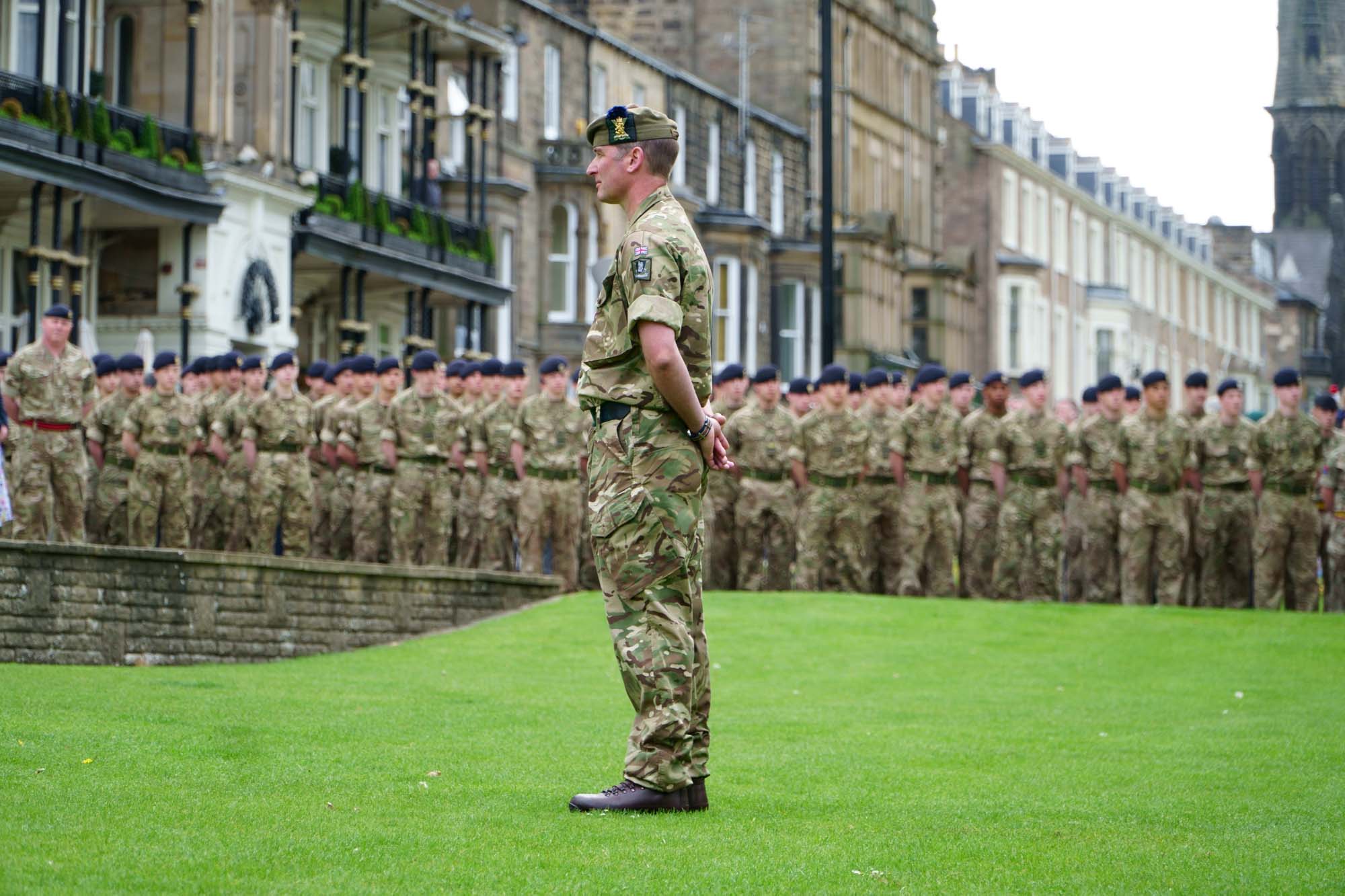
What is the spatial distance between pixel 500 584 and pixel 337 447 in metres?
3.74

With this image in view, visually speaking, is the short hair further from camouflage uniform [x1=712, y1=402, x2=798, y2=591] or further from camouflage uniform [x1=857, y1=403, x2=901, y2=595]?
camouflage uniform [x1=857, y1=403, x2=901, y2=595]

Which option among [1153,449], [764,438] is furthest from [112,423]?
[1153,449]

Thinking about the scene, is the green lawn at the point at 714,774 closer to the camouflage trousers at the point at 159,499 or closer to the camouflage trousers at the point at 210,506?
the camouflage trousers at the point at 159,499

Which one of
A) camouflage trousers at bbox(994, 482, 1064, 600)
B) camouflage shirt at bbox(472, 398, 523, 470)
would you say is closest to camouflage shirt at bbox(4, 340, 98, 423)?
camouflage shirt at bbox(472, 398, 523, 470)

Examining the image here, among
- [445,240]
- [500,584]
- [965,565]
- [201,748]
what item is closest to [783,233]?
[445,240]

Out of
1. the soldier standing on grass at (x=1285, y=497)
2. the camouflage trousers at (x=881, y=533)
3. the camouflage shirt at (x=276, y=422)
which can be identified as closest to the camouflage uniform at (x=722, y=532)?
the camouflage trousers at (x=881, y=533)

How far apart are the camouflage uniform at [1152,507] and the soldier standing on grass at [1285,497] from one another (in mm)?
837

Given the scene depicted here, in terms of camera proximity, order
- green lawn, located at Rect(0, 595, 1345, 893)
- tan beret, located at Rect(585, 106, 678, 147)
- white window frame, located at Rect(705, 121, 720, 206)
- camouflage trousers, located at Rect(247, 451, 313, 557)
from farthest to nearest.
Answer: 1. white window frame, located at Rect(705, 121, 720, 206)
2. camouflage trousers, located at Rect(247, 451, 313, 557)
3. tan beret, located at Rect(585, 106, 678, 147)
4. green lawn, located at Rect(0, 595, 1345, 893)

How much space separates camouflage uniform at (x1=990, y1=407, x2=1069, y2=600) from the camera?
74.7 ft

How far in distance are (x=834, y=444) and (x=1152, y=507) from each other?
368 centimetres

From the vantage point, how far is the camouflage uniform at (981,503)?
22.9m

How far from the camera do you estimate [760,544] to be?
23.0 m

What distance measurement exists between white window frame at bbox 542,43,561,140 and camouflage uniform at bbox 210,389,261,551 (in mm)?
25309

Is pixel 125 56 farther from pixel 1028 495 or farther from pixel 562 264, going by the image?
pixel 1028 495
